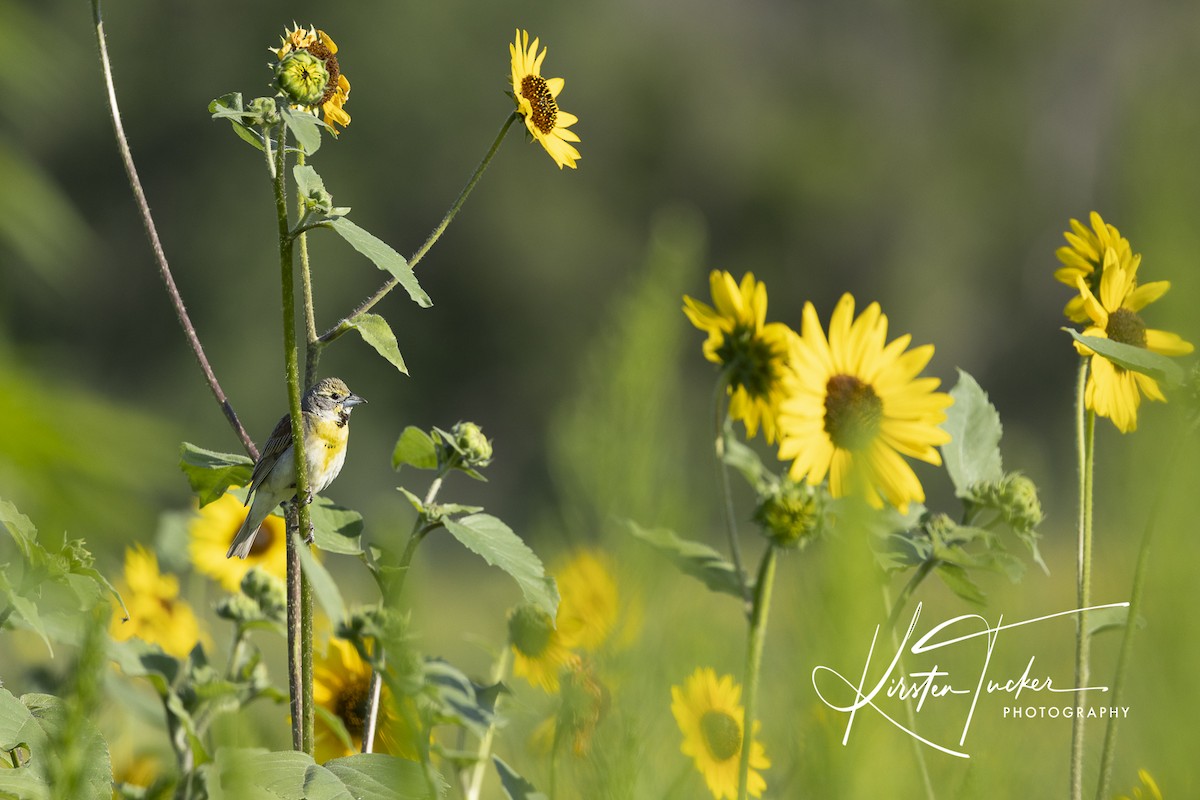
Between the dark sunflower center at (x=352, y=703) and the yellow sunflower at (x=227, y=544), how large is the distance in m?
0.48

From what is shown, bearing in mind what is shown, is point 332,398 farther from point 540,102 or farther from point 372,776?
point 372,776

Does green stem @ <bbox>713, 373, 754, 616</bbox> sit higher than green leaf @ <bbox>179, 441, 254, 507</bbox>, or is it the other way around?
green stem @ <bbox>713, 373, 754, 616</bbox>

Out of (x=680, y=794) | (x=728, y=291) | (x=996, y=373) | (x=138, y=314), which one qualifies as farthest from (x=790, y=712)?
(x=996, y=373)

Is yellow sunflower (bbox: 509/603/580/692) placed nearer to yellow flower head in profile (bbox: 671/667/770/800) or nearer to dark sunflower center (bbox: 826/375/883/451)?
yellow flower head in profile (bbox: 671/667/770/800)

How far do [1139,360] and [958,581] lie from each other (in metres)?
0.31

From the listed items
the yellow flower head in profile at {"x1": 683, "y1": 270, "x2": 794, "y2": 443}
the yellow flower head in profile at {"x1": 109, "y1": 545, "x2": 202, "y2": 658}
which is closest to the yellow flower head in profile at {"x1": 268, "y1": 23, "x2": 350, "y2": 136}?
the yellow flower head in profile at {"x1": 683, "y1": 270, "x2": 794, "y2": 443}

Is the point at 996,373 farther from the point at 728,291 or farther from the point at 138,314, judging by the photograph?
the point at 728,291

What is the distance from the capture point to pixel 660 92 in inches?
640

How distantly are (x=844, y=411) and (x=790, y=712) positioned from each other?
434mm

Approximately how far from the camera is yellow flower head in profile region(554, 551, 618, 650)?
2.07 feet

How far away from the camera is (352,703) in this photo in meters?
1.34

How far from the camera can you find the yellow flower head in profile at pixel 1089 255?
113 cm

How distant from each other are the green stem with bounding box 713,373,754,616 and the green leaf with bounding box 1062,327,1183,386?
1.03ft

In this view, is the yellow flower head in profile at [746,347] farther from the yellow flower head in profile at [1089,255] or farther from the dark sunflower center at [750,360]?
the yellow flower head in profile at [1089,255]
